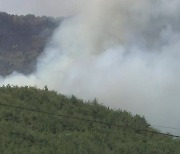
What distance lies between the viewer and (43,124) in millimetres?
43375

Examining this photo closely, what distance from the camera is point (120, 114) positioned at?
5309 centimetres

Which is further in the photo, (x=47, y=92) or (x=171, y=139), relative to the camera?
(x=47, y=92)

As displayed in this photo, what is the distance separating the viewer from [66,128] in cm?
4425

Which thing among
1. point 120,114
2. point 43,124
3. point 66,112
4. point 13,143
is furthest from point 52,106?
point 13,143

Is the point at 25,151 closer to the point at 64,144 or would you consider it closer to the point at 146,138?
the point at 64,144

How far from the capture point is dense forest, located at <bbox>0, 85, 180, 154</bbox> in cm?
3712

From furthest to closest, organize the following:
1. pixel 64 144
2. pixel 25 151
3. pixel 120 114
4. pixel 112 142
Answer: pixel 120 114, pixel 112 142, pixel 64 144, pixel 25 151

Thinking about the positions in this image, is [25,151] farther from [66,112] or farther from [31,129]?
[66,112]

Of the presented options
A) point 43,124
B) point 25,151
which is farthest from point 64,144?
point 43,124

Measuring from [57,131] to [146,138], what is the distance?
415 inches

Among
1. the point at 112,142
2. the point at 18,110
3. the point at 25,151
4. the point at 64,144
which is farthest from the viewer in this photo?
the point at 18,110

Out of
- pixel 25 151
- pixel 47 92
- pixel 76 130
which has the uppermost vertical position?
pixel 47 92

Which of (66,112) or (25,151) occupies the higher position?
(66,112)

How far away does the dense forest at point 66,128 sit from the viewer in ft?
122
